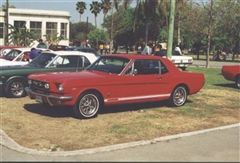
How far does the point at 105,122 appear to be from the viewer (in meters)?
10.8

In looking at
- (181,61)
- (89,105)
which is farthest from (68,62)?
(181,61)

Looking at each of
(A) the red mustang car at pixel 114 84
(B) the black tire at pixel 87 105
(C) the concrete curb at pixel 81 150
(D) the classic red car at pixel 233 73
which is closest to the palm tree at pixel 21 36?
(D) the classic red car at pixel 233 73

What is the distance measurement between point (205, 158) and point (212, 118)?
417cm

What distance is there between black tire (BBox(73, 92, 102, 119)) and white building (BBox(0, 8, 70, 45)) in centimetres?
6647

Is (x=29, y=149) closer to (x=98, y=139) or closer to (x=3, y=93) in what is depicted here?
(x=98, y=139)

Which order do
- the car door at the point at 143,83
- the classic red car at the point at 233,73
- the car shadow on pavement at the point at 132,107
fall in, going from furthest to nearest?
the classic red car at the point at 233,73
the car shadow on pavement at the point at 132,107
the car door at the point at 143,83

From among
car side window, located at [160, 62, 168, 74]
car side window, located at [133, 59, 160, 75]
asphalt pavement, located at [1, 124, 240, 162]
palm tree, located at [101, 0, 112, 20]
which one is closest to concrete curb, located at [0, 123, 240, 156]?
asphalt pavement, located at [1, 124, 240, 162]

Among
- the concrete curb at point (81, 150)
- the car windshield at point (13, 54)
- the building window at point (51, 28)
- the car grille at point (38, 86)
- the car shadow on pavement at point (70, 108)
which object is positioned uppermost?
the building window at point (51, 28)

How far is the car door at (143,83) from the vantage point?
11852 mm

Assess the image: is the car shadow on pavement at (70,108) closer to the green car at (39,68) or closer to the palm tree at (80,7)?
the green car at (39,68)

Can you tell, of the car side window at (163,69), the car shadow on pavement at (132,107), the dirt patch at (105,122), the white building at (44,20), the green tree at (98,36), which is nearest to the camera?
the dirt patch at (105,122)

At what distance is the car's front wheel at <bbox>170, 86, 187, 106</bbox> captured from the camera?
13219 millimetres

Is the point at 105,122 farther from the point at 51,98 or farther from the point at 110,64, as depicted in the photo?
the point at 110,64

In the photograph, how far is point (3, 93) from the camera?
14.4 m
